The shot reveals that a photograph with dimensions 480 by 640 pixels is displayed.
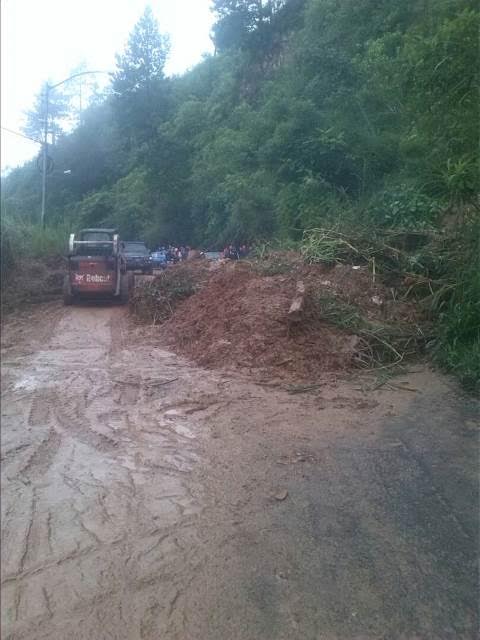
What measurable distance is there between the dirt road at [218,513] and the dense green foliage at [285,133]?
179 centimetres

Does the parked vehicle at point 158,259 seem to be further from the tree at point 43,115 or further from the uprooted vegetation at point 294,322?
the tree at point 43,115

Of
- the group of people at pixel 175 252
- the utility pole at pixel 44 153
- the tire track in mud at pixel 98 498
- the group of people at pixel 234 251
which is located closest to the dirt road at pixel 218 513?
the tire track in mud at pixel 98 498

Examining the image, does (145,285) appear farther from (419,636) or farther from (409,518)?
(419,636)

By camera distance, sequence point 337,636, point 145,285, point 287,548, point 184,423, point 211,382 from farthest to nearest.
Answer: point 145,285 → point 211,382 → point 184,423 → point 287,548 → point 337,636

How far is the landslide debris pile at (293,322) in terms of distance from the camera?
816 centimetres

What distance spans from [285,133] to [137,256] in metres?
7.46

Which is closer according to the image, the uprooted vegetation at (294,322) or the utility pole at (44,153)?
the utility pole at (44,153)

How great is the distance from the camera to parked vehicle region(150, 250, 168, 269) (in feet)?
43.5

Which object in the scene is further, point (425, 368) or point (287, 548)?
point (425, 368)

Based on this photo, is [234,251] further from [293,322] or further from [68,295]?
[68,295]

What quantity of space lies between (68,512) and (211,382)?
14.1ft

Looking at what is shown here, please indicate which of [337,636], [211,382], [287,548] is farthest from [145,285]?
[337,636]

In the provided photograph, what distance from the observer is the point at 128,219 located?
34.9 feet

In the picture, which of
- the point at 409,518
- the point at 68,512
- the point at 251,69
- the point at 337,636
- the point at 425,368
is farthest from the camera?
the point at 251,69
